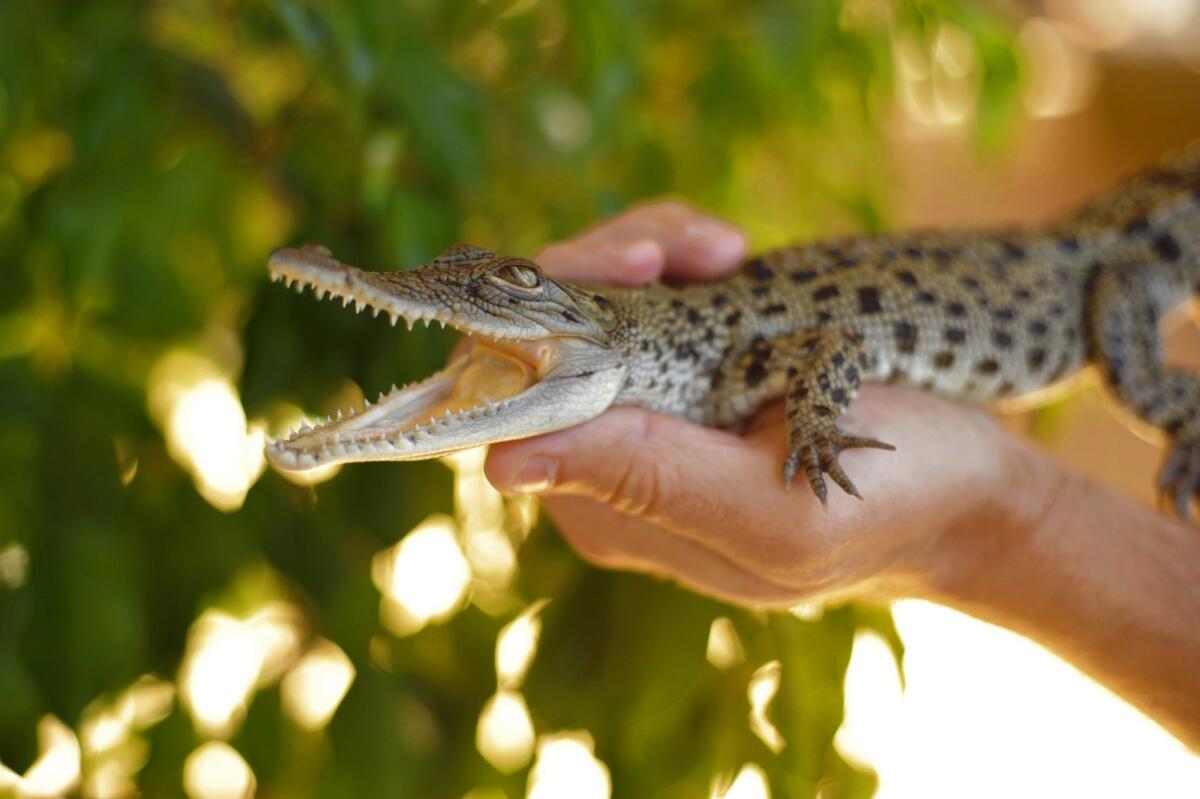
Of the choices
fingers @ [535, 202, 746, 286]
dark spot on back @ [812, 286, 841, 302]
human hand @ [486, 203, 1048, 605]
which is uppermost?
fingers @ [535, 202, 746, 286]

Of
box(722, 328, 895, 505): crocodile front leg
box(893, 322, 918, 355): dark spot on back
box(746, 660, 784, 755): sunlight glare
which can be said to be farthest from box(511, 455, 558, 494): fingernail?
box(893, 322, 918, 355): dark spot on back

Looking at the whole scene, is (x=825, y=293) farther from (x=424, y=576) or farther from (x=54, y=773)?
(x=54, y=773)

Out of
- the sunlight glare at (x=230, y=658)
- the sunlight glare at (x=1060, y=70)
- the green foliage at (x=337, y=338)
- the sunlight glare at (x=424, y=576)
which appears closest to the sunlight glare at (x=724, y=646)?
the green foliage at (x=337, y=338)

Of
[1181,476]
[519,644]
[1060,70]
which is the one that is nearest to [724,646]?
[519,644]

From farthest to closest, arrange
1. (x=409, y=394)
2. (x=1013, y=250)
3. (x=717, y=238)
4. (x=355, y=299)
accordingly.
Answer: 1. (x=1013, y=250)
2. (x=717, y=238)
3. (x=409, y=394)
4. (x=355, y=299)

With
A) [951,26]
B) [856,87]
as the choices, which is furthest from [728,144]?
[951,26]

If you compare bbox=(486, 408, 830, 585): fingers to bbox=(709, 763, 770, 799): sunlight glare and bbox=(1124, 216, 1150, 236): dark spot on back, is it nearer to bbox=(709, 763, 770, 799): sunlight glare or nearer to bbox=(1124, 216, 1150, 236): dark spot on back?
bbox=(709, 763, 770, 799): sunlight glare

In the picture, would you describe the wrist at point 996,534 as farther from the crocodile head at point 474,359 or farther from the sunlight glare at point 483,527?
the sunlight glare at point 483,527
